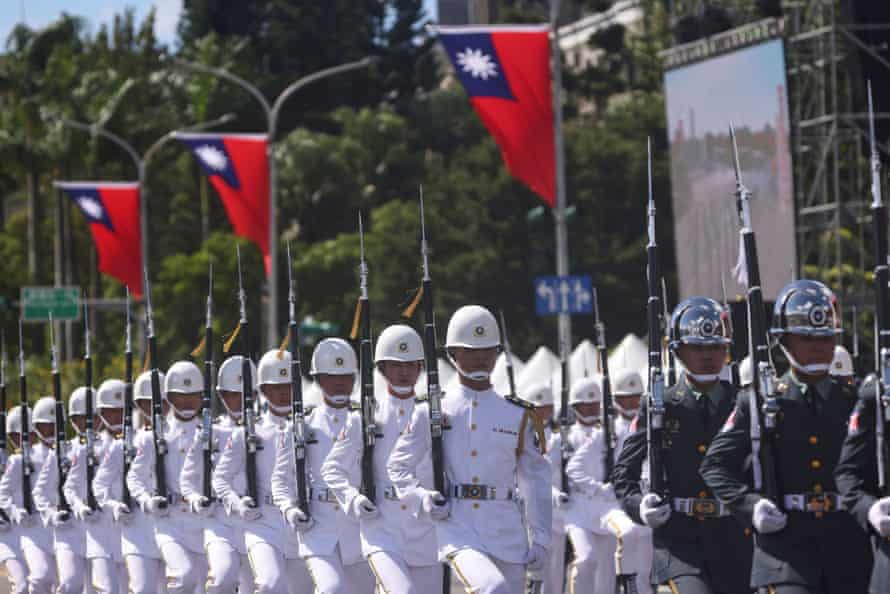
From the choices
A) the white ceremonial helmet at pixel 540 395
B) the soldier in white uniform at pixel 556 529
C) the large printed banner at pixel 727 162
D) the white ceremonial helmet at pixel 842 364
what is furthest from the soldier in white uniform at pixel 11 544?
the large printed banner at pixel 727 162

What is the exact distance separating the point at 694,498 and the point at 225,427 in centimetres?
628

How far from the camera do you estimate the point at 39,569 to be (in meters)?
19.3

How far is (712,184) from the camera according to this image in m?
32.8

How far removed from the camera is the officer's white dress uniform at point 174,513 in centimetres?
1605

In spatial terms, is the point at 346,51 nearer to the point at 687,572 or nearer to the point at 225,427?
the point at 225,427

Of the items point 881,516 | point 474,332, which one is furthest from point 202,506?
point 881,516

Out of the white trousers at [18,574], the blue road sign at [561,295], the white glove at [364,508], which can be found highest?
the blue road sign at [561,295]

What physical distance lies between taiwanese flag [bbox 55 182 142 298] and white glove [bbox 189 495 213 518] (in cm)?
2856

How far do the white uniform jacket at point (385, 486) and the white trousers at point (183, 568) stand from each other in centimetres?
253

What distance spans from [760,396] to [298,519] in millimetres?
5458

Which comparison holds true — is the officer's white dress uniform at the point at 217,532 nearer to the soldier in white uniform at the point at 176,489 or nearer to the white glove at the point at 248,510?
the soldier in white uniform at the point at 176,489

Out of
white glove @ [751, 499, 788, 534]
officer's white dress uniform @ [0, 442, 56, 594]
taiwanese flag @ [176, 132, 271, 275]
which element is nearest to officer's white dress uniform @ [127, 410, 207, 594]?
officer's white dress uniform @ [0, 442, 56, 594]

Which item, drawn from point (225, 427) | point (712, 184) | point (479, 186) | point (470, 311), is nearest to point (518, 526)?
point (470, 311)

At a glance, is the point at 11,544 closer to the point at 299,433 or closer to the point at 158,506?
the point at 158,506
